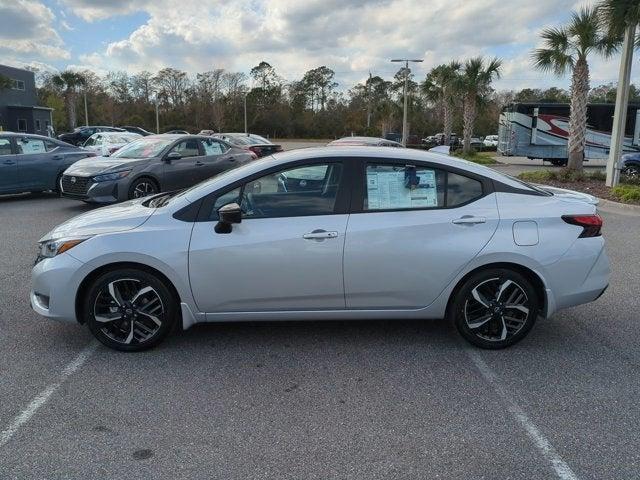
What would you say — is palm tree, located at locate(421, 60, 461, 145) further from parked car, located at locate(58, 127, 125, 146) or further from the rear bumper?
the rear bumper

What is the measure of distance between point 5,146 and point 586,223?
460 inches

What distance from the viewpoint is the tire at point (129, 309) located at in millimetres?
4000

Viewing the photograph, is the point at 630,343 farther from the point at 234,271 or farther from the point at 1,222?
the point at 1,222

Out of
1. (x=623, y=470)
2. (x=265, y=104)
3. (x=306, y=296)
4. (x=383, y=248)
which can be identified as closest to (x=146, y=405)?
(x=306, y=296)

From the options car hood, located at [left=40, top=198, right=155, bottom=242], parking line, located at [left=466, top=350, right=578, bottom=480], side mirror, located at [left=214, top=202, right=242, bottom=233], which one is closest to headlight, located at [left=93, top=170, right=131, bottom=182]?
car hood, located at [left=40, top=198, right=155, bottom=242]

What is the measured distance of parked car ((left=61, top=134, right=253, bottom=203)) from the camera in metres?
10.0

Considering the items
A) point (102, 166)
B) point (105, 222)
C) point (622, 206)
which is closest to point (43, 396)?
point (105, 222)

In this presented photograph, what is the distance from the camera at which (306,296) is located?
160 inches

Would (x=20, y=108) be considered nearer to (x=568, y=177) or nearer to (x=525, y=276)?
(x=568, y=177)

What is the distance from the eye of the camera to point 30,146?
472 inches

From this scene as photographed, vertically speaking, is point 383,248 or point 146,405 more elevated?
point 383,248

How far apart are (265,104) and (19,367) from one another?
80.8m

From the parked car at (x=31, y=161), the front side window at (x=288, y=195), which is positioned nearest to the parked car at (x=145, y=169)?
the parked car at (x=31, y=161)

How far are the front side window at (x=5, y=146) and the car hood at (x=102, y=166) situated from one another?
2.05 metres
